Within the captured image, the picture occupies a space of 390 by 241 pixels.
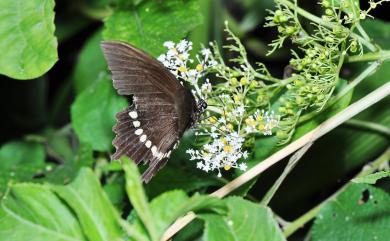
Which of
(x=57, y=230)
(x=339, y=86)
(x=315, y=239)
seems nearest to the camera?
(x=57, y=230)

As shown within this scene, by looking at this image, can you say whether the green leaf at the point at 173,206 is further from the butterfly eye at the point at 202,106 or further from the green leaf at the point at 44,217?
the butterfly eye at the point at 202,106

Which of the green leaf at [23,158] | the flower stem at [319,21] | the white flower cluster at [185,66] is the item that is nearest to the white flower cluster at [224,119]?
the white flower cluster at [185,66]

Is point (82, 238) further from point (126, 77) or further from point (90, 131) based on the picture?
point (90, 131)

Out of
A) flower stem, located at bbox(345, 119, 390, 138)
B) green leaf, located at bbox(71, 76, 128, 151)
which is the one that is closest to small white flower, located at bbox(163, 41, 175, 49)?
green leaf, located at bbox(71, 76, 128, 151)

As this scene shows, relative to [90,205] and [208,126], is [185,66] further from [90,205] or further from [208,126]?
[90,205]

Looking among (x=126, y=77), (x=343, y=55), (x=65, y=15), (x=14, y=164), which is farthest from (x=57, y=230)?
(x=65, y=15)

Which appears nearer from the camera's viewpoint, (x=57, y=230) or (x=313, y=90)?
(x=57, y=230)
